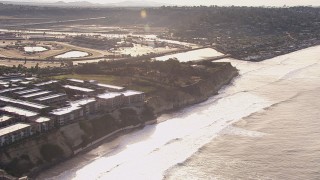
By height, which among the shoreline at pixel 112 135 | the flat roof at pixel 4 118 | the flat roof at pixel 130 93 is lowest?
the shoreline at pixel 112 135

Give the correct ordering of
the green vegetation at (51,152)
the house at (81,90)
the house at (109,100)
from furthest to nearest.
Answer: the house at (81,90) → the house at (109,100) → the green vegetation at (51,152)

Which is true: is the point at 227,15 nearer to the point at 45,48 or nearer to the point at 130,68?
the point at 45,48

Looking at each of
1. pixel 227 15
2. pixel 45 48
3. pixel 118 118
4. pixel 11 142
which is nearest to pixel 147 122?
pixel 118 118

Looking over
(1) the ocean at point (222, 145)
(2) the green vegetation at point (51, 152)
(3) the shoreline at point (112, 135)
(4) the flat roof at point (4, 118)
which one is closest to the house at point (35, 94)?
(4) the flat roof at point (4, 118)

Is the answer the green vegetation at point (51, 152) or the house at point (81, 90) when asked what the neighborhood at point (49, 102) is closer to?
the house at point (81, 90)

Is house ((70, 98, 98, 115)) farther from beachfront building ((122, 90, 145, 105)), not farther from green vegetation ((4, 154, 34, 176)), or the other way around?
green vegetation ((4, 154, 34, 176))

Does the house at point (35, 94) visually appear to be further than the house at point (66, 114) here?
Yes

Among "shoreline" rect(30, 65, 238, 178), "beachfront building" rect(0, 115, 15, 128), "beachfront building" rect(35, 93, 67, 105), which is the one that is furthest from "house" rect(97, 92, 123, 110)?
"beachfront building" rect(0, 115, 15, 128)
